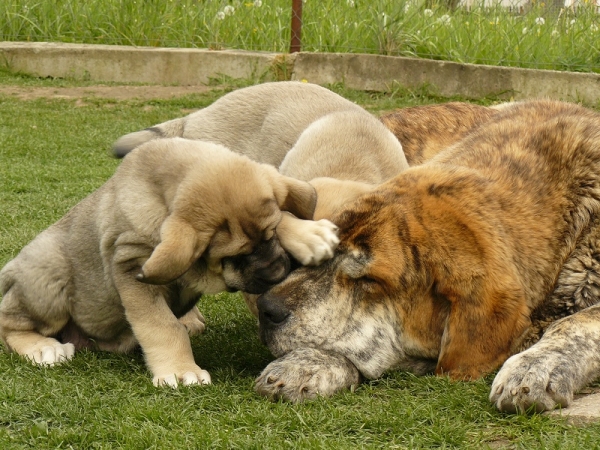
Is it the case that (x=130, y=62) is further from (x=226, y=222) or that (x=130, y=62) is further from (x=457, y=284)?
(x=457, y=284)

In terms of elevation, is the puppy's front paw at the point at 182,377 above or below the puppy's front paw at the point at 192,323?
above

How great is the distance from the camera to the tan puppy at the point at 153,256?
402cm

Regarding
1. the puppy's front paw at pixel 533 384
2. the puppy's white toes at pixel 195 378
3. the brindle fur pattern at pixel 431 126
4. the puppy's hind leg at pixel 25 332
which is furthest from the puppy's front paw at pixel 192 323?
the puppy's front paw at pixel 533 384

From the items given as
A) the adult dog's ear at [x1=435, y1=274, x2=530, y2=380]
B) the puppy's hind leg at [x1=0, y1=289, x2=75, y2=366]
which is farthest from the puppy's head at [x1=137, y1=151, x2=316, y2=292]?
the puppy's hind leg at [x1=0, y1=289, x2=75, y2=366]

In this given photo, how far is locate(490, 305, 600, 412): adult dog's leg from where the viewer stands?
136 inches

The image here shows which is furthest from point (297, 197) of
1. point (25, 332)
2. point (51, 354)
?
point (25, 332)

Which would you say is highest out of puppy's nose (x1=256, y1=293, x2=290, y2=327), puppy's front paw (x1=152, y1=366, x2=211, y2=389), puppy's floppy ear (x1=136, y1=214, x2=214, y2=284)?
puppy's floppy ear (x1=136, y1=214, x2=214, y2=284)

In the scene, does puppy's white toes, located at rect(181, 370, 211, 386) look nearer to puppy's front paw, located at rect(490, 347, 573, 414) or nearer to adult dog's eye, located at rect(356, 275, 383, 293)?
adult dog's eye, located at rect(356, 275, 383, 293)

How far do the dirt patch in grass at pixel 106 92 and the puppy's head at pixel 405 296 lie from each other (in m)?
7.31

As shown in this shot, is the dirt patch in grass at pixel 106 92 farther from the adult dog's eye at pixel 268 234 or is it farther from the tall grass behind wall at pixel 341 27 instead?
the adult dog's eye at pixel 268 234

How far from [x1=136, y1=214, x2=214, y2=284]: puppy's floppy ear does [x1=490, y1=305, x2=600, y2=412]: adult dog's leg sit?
1338 millimetres

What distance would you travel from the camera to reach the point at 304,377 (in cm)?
377

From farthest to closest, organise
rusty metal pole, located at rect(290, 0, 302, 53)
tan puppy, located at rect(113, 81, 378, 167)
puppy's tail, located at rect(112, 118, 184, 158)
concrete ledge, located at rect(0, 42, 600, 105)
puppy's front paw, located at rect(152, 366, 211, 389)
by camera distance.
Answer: rusty metal pole, located at rect(290, 0, 302, 53) < concrete ledge, located at rect(0, 42, 600, 105) < tan puppy, located at rect(113, 81, 378, 167) < puppy's tail, located at rect(112, 118, 184, 158) < puppy's front paw, located at rect(152, 366, 211, 389)

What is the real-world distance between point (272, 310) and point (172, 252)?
1.62ft
